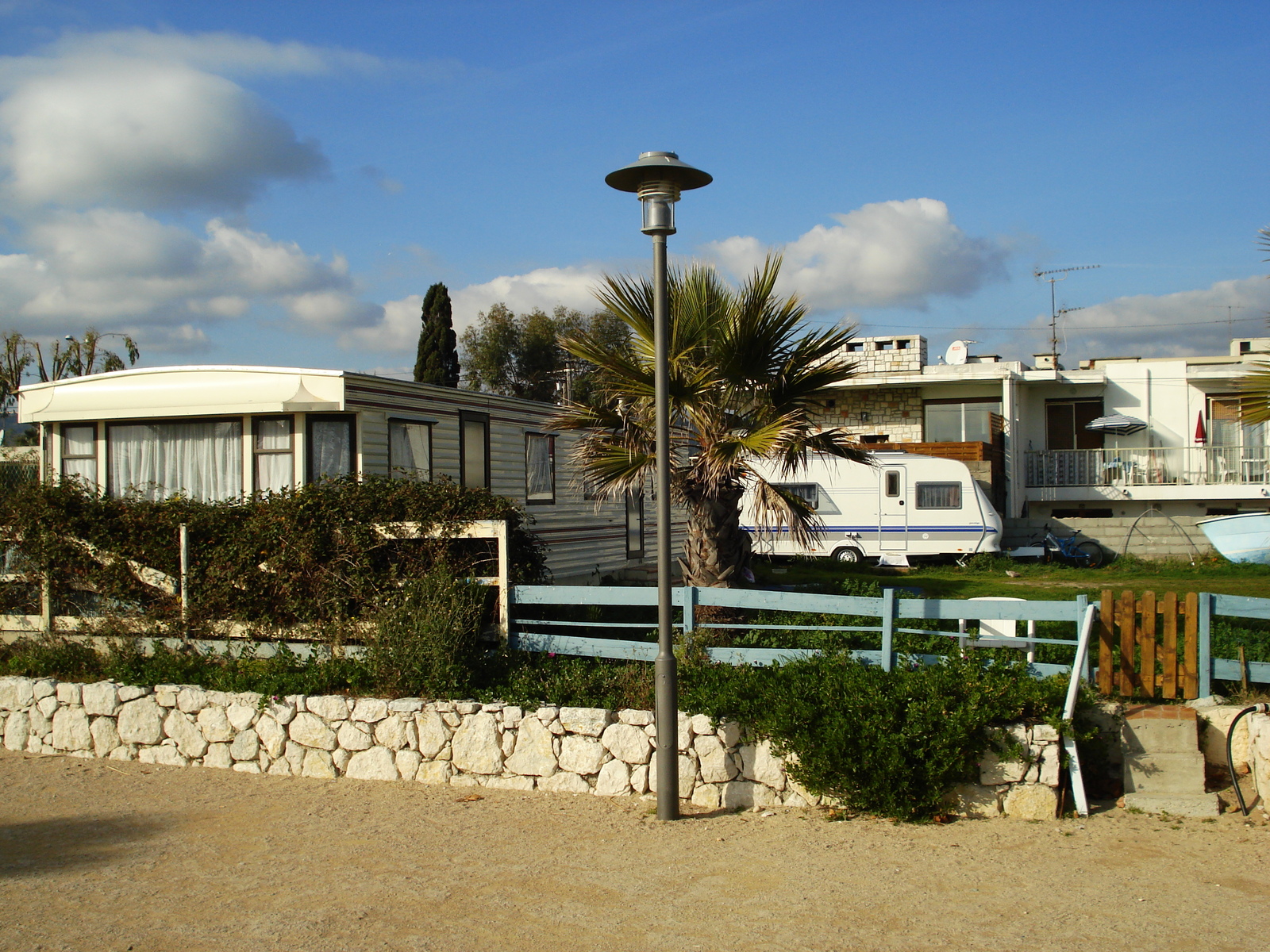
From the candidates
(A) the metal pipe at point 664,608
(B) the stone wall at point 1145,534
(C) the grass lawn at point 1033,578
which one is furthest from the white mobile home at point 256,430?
(B) the stone wall at point 1145,534

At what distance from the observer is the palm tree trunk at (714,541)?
9.48 m

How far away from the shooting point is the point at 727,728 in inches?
281

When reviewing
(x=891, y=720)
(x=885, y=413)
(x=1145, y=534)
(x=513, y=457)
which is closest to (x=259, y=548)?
(x=513, y=457)

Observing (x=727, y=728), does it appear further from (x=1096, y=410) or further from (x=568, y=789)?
(x=1096, y=410)

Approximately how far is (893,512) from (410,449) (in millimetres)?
11531

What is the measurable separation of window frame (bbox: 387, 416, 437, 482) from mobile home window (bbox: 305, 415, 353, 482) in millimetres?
481

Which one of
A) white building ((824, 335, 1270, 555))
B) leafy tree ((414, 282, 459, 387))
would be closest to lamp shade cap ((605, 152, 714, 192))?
white building ((824, 335, 1270, 555))

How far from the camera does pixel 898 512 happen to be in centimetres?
2047

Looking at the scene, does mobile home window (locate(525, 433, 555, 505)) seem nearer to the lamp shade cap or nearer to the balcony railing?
the lamp shade cap

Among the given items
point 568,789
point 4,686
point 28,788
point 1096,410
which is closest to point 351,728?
point 568,789

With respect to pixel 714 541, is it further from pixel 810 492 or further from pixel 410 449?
pixel 810 492

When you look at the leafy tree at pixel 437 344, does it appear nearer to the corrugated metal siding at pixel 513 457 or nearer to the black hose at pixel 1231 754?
the corrugated metal siding at pixel 513 457

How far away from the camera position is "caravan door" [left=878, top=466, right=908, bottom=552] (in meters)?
20.4

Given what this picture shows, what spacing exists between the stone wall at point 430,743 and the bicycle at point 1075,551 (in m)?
15.7
